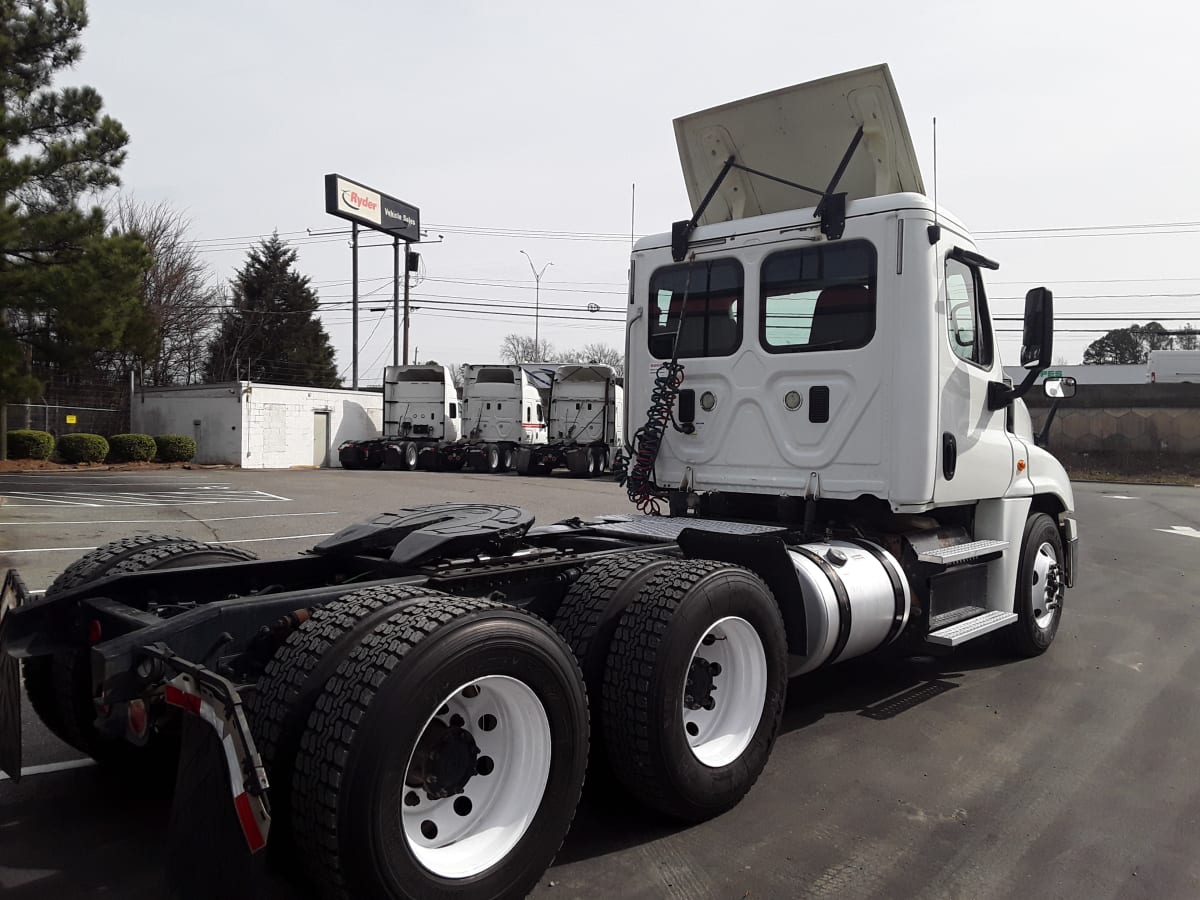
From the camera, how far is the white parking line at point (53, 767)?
4.09m

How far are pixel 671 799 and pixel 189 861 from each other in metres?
1.79

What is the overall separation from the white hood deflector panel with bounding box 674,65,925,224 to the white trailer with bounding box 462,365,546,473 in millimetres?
25178

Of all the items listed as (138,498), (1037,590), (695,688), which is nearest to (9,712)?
(695,688)

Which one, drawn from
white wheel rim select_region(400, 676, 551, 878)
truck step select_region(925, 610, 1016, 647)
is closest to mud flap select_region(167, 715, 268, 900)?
white wheel rim select_region(400, 676, 551, 878)

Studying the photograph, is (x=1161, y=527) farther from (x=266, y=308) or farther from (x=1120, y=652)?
(x=266, y=308)

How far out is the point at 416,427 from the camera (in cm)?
3206

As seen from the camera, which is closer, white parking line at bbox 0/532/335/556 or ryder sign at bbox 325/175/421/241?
white parking line at bbox 0/532/335/556

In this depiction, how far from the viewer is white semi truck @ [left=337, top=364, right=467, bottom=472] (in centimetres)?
3122

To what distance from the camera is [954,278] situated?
5418mm

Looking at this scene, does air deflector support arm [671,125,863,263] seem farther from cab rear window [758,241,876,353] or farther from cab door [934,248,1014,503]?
cab door [934,248,1014,503]

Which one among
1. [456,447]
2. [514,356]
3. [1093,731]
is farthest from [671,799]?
[514,356]

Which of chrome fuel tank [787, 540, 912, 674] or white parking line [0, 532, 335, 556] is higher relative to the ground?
chrome fuel tank [787, 540, 912, 674]

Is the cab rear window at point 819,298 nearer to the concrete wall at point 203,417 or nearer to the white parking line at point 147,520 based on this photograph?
the white parking line at point 147,520

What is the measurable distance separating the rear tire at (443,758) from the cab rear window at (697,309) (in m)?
Result: 3.14
